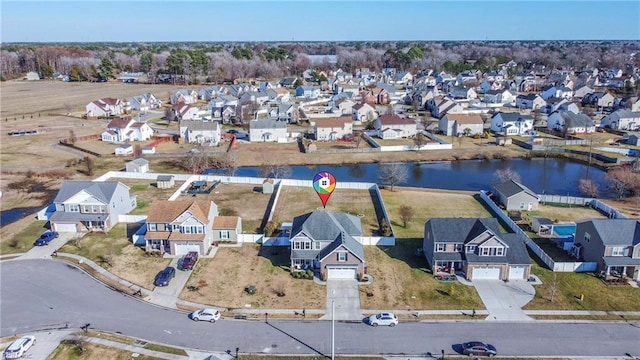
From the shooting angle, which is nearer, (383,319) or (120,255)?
(383,319)

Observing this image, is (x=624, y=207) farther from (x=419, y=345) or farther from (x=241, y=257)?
(x=241, y=257)

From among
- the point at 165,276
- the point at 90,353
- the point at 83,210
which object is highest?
the point at 83,210

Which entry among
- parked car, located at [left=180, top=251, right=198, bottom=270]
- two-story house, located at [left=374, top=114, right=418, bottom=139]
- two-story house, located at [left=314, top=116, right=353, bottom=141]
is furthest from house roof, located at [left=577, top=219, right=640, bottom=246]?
two-story house, located at [left=314, top=116, right=353, bottom=141]

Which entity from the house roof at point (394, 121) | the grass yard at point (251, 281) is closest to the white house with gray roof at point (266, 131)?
the house roof at point (394, 121)

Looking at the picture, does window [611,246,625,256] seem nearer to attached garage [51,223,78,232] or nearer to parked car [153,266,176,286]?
parked car [153,266,176,286]

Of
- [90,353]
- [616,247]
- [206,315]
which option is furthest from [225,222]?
[616,247]

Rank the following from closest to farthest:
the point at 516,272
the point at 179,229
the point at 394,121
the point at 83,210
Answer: the point at 516,272
the point at 179,229
the point at 83,210
the point at 394,121

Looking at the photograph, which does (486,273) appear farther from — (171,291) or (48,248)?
(48,248)
